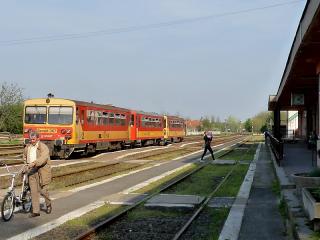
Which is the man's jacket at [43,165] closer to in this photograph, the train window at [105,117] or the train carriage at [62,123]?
the train carriage at [62,123]

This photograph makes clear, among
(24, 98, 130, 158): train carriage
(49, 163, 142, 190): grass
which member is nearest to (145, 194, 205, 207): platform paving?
(49, 163, 142, 190): grass

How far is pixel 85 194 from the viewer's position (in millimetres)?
13828

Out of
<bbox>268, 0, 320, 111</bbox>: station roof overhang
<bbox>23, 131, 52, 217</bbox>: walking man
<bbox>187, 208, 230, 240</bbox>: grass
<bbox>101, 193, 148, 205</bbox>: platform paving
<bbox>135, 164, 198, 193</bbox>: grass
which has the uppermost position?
<bbox>268, 0, 320, 111</bbox>: station roof overhang

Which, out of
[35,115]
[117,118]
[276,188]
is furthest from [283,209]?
[117,118]

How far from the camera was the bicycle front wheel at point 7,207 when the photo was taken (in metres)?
9.67

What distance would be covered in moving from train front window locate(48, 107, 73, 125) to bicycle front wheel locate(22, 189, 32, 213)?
15158 mm

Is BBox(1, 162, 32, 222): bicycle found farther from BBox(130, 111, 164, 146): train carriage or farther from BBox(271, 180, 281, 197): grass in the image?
BBox(130, 111, 164, 146): train carriage

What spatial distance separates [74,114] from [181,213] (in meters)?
15.7

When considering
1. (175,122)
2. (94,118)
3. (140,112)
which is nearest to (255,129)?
(175,122)

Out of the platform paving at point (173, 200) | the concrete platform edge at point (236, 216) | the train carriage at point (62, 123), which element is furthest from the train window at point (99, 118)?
the platform paving at point (173, 200)

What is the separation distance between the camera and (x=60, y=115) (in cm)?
2597

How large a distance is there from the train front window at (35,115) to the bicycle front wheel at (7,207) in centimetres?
1638

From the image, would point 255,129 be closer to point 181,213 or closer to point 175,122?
point 175,122

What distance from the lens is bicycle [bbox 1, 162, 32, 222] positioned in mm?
9771
